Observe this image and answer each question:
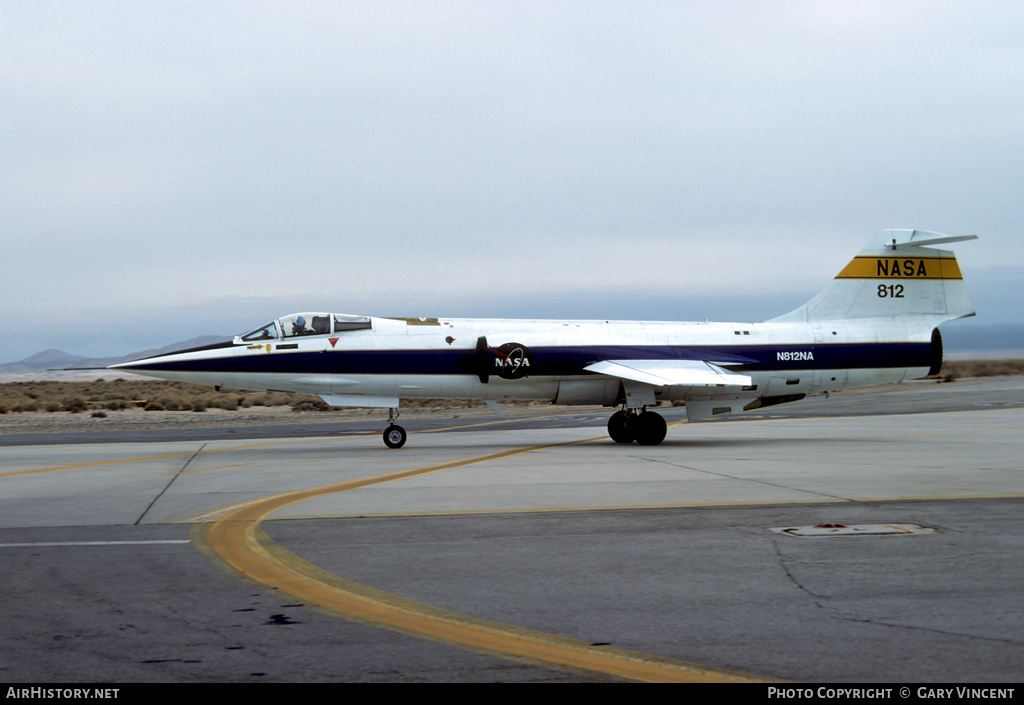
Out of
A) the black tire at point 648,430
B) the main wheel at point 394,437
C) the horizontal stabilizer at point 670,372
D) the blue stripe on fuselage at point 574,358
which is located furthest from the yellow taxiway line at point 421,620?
the black tire at point 648,430

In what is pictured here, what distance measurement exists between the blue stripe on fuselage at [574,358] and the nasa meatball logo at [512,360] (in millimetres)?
180

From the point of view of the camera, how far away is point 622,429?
2256cm

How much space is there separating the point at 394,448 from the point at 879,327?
13674 millimetres

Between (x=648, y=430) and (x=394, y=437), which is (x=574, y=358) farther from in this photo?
(x=394, y=437)

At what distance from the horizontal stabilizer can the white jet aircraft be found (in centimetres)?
5

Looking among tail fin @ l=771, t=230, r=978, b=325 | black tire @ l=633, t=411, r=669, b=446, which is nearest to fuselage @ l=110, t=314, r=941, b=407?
tail fin @ l=771, t=230, r=978, b=325

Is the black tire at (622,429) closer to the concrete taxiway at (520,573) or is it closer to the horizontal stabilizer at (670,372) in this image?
the horizontal stabilizer at (670,372)

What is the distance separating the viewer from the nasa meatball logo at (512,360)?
2203cm

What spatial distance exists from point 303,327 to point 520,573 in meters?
15.5

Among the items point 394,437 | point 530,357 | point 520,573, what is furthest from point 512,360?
point 520,573

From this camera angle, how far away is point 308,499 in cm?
1252

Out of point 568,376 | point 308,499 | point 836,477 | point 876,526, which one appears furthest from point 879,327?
point 308,499

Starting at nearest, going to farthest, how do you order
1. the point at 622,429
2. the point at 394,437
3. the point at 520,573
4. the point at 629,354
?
1. the point at 520,573
2. the point at 394,437
3. the point at 622,429
4. the point at 629,354

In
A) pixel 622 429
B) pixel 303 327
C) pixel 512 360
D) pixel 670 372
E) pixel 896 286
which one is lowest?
pixel 622 429
